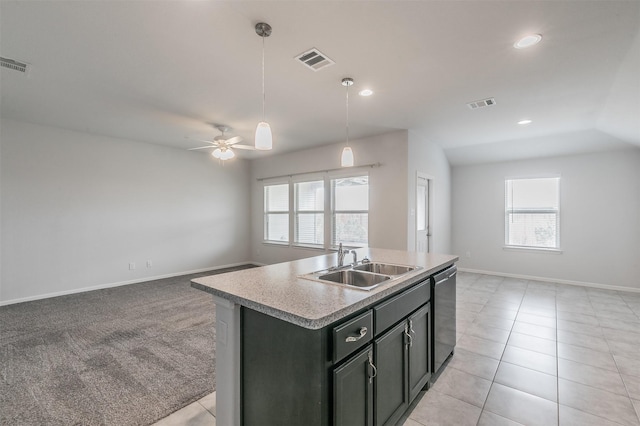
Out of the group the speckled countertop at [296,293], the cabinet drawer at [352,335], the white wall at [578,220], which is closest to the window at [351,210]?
the white wall at [578,220]

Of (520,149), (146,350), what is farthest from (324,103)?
(520,149)

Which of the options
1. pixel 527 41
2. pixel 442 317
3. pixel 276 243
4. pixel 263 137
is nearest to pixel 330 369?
pixel 442 317

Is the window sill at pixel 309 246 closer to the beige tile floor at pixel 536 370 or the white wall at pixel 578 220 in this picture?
A: the beige tile floor at pixel 536 370

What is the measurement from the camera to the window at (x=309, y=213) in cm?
603

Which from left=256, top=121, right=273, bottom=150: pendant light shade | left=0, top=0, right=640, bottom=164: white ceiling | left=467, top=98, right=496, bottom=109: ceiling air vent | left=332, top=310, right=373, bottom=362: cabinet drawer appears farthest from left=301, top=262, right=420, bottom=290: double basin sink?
left=467, top=98, right=496, bottom=109: ceiling air vent

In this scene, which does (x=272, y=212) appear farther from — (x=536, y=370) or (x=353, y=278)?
(x=536, y=370)

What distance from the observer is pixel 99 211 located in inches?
196

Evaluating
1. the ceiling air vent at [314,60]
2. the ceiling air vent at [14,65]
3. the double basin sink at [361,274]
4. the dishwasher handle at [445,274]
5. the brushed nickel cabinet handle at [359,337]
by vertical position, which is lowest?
the brushed nickel cabinet handle at [359,337]

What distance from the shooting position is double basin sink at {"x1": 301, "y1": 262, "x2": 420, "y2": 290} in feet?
6.67

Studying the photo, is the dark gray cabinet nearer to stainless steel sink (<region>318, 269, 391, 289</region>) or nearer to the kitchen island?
the kitchen island

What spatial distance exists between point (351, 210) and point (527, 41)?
144 inches

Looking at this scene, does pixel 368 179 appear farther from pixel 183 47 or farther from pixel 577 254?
pixel 577 254

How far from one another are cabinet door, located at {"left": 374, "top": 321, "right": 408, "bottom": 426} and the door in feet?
11.6

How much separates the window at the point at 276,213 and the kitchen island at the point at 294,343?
4840 mm
